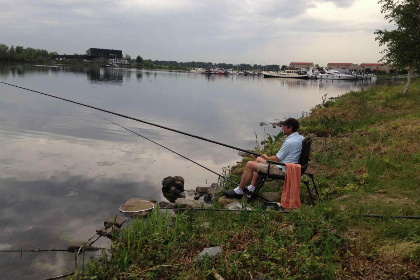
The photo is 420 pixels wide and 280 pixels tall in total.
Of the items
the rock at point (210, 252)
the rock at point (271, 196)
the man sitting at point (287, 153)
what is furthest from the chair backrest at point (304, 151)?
the rock at point (210, 252)

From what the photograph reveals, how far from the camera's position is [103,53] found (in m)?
177

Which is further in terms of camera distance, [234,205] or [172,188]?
[172,188]

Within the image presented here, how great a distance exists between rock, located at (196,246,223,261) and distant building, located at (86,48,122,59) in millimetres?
174503

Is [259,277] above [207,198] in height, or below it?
above

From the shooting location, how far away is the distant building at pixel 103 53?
17288 centimetres

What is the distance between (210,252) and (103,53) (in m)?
186

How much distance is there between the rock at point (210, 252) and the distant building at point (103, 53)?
174503 millimetres

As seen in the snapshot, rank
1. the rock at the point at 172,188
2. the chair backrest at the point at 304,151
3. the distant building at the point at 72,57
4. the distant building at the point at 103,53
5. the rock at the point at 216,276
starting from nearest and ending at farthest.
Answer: the rock at the point at 216,276 < the chair backrest at the point at 304,151 < the rock at the point at 172,188 < the distant building at the point at 72,57 < the distant building at the point at 103,53

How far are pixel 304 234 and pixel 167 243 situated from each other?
2088 mm

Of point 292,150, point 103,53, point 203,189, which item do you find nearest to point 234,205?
point 292,150

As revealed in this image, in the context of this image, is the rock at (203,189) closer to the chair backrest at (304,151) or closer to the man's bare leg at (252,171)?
the man's bare leg at (252,171)

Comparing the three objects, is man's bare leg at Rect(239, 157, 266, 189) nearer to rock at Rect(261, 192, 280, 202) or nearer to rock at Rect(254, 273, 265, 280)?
rock at Rect(261, 192, 280, 202)

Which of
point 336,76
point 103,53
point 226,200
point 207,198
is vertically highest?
point 103,53

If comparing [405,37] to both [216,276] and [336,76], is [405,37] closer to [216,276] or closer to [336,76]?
[216,276]
